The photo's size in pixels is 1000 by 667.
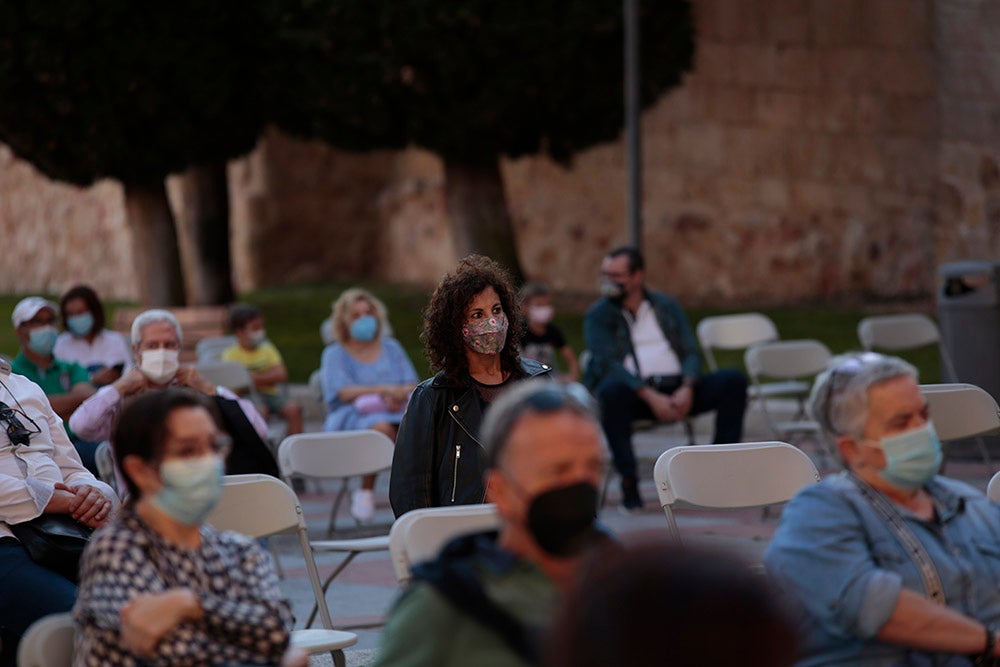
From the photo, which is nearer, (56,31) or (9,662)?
(9,662)

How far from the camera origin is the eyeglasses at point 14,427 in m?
5.12

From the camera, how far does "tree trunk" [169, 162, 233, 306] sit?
18.7 metres

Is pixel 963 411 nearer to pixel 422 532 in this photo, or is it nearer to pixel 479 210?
pixel 422 532

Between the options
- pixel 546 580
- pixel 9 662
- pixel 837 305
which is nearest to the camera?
pixel 546 580

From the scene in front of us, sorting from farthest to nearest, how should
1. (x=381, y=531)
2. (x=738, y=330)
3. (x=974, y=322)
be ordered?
(x=738, y=330) → (x=974, y=322) → (x=381, y=531)

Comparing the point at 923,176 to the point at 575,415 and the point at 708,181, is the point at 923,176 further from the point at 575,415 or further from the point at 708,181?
the point at 575,415

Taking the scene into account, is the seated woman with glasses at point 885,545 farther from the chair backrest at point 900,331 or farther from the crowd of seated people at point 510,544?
the chair backrest at point 900,331

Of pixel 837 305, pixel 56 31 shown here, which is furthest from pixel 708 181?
pixel 56 31

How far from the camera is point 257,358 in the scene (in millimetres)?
10680

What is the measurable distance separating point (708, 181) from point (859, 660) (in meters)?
16.9

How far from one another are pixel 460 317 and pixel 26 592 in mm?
1515

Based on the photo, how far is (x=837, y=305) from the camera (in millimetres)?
18875

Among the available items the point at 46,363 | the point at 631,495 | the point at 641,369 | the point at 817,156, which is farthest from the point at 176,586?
the point at 817,156

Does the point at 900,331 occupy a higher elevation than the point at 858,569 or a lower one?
lower
